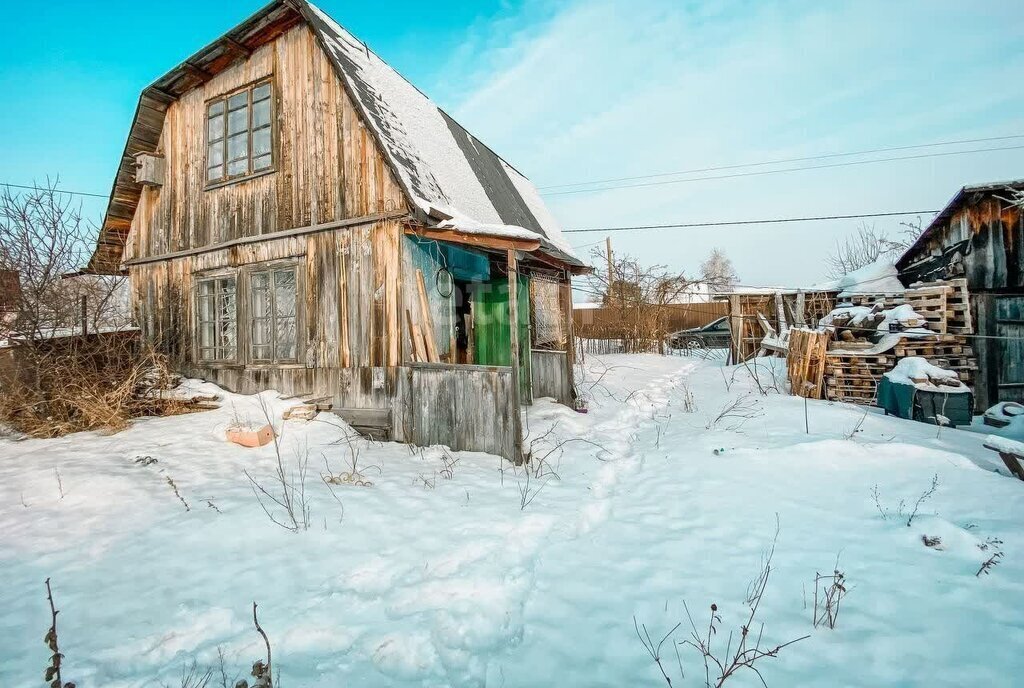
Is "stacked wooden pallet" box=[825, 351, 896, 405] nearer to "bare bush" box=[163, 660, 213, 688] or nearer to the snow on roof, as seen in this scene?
the snow on roof

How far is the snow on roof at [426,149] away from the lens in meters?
6.35

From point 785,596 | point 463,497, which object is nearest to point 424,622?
point 463,497

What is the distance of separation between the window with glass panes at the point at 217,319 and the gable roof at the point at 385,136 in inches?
122

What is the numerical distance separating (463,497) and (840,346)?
9699 mm

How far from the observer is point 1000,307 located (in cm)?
1020

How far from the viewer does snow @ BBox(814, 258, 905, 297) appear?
11570 mm

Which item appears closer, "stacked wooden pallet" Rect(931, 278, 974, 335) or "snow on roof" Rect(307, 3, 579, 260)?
"snow on roof" Rect(307, 3, 579, 260)

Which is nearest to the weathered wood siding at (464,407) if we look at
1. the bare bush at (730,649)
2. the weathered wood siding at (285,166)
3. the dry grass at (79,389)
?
the weathered wood siding at (285,166)

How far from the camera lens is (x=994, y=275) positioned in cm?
1009

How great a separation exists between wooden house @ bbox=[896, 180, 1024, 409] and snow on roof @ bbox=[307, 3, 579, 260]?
359 inches

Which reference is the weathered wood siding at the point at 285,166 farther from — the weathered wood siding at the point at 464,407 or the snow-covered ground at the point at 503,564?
the snow-covered ground at the point at 503,564

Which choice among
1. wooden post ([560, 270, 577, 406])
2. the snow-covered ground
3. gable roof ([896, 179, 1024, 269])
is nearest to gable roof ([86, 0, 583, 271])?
wooden post ([560, 270, 577, 406])

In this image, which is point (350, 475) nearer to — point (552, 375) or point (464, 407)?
point (464, 407)

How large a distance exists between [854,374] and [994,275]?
3.95 m
